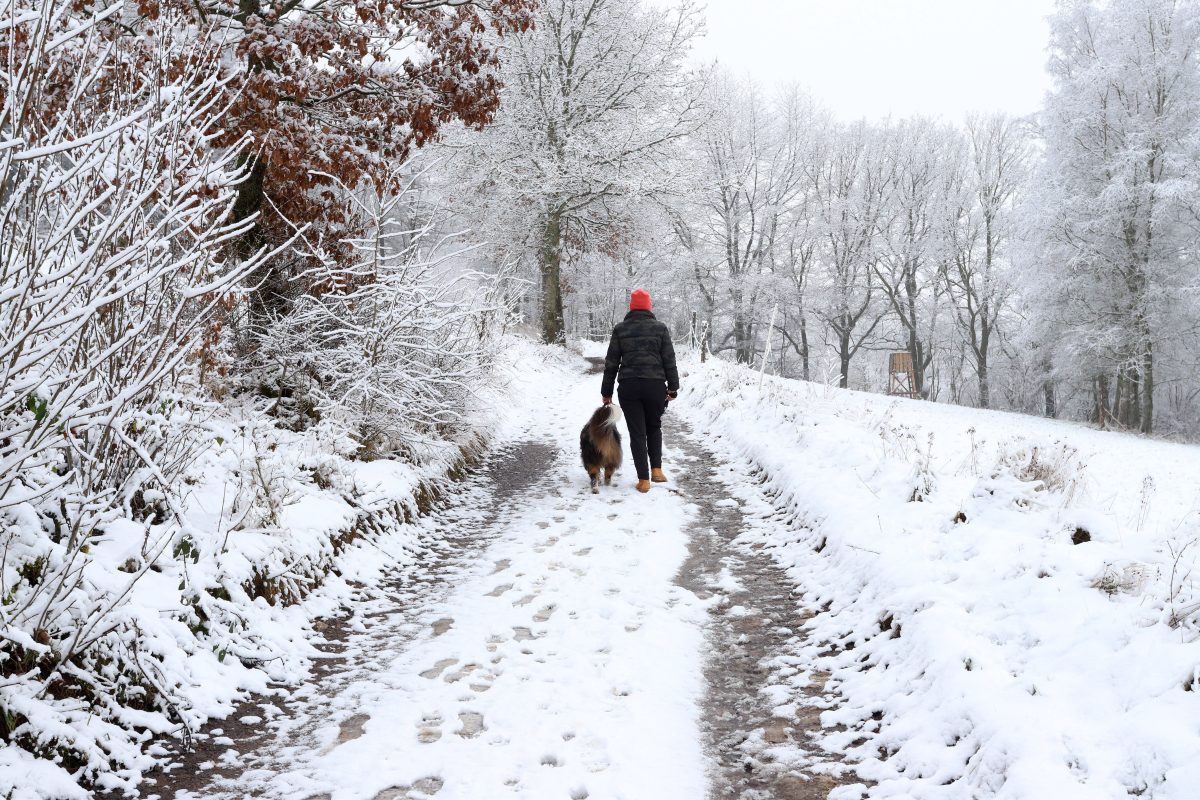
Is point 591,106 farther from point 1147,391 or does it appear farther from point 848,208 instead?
point 1147,391

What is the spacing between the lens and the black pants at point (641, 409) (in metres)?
Result: 7.96

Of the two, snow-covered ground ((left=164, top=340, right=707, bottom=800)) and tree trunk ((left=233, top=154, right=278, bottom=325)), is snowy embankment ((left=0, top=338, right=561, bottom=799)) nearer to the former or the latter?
snow-covered ground ((left=164, top=340, right=707, bottom=800))

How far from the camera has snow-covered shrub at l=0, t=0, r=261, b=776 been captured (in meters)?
2.38

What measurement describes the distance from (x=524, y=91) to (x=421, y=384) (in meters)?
14.5

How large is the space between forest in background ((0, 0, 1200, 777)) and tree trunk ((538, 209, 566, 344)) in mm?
114

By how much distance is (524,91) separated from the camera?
19.0 metres

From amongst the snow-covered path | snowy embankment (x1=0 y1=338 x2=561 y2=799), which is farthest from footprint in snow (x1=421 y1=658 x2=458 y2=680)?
snowy embankment (x1=0 y1=338 x2=561 y2=799)

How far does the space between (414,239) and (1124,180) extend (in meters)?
19.8

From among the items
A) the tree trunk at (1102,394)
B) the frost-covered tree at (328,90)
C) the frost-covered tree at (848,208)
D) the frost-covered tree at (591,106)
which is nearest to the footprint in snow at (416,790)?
the frost-covered tree at (328,90)

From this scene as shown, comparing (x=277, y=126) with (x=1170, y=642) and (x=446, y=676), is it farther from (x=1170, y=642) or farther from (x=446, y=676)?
(x=1170, y=642)

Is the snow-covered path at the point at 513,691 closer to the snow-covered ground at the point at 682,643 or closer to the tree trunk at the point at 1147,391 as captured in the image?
the snow-covered ground at the point at 682,643

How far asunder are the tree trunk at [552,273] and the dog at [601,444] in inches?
546

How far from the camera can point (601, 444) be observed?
307 inches

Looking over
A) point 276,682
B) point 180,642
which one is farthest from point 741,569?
point 180,642
